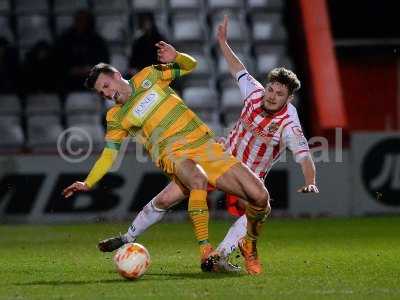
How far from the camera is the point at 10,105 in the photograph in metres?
15.5

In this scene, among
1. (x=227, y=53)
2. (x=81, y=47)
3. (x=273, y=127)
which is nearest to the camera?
(x=273, y=127)

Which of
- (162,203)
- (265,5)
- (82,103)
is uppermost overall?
(265,5)

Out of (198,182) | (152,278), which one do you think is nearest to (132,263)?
(152,278)

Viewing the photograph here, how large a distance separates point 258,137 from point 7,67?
794 cm

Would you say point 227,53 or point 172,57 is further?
point 227,53

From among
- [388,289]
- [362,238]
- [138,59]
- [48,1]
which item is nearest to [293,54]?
[138,59]

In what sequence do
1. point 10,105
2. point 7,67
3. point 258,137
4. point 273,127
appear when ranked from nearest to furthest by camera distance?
point 273,127 < point 258,137 < point 10,105 < point 7,67

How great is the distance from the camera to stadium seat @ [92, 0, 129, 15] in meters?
16.7

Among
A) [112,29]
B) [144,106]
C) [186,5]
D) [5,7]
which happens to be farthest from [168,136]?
[5,7]

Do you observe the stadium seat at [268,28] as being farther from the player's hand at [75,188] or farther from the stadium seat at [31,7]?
the player's hand at [75,188]

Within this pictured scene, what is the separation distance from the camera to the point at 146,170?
43.8 ft

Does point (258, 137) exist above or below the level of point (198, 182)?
above

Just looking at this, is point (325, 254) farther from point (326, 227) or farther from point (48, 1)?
point (48, 1)

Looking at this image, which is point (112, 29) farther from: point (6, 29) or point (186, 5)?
point (6, 29)
